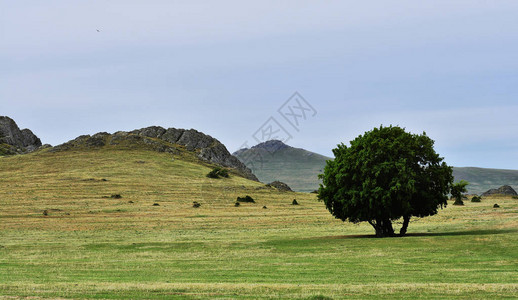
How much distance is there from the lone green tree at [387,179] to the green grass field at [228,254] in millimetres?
3057

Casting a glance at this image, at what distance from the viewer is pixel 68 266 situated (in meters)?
38.7

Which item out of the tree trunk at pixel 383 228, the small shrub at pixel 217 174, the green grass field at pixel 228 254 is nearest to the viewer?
the green grass field at pixel 228 254

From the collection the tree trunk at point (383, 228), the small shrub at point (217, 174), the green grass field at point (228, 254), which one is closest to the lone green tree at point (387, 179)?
the tree trunk at point (383, 228)

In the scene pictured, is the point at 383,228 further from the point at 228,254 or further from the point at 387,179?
the point at 228,254

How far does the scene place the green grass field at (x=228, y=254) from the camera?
26.3 meters

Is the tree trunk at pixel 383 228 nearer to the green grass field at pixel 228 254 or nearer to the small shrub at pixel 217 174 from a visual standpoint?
the green grass field at pixel 228 254

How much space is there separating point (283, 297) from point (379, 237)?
113ft

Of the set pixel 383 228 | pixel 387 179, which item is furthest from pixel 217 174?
pixel 387 179

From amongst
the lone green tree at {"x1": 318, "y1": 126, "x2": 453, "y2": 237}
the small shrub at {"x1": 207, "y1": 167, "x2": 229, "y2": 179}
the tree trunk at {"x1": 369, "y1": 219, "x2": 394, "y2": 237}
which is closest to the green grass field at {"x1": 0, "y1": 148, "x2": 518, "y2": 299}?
the tree trunk at {"x1": 369, "y1": 219, "x2": 394, "y2": 237}

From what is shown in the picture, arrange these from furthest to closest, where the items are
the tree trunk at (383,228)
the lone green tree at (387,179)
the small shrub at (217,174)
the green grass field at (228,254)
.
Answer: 1. the small shrub at (217,174)
2. the tree trunk at (383,228)
3. the lone green tree at (387,179)
4. the green grass field at (228,254)

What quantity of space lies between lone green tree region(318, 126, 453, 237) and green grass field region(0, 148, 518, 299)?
120 inches

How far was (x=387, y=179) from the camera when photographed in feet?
183

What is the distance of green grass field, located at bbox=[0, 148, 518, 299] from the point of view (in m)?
26.3

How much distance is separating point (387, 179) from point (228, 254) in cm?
1875
